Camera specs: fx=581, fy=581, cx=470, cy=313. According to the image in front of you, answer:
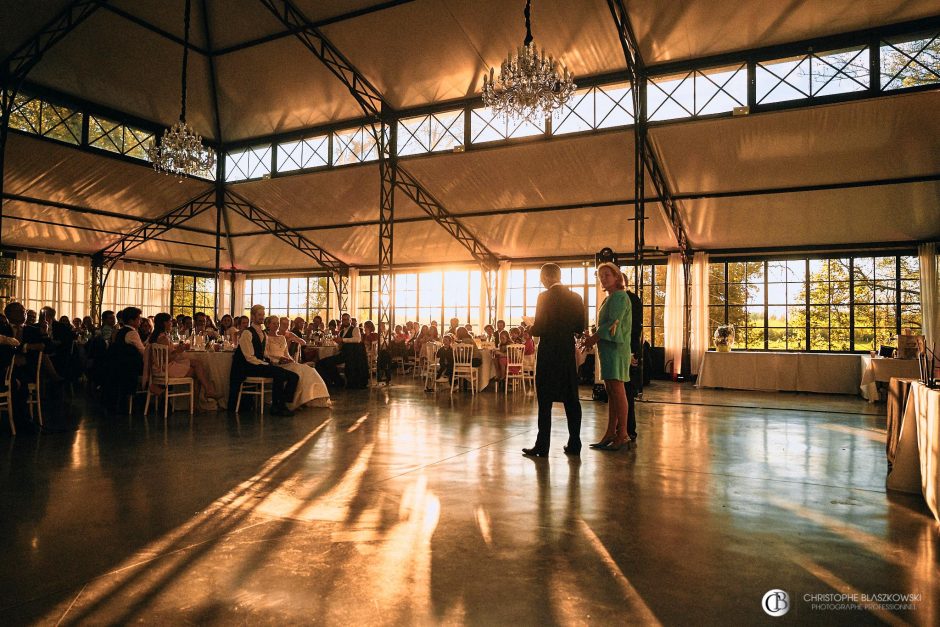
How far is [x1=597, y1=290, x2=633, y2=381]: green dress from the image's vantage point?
4582 millimetres

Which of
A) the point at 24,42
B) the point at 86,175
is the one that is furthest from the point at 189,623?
the point at 86,175

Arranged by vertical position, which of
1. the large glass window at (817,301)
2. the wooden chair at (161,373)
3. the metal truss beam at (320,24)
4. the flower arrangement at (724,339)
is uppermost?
the metal truss beam at (320,24)

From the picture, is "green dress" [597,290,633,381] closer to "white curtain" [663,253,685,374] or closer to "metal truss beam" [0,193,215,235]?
"white curtain" [663,253,685,374]

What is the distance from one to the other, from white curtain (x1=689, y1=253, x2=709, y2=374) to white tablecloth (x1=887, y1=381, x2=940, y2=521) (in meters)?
9.57

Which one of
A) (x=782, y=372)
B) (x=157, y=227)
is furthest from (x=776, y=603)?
(x=157, y=227)

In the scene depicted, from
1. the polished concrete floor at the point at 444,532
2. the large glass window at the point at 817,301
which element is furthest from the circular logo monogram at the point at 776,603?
the large glass window at the point at 817,301

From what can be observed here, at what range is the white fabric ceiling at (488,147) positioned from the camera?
8.66m

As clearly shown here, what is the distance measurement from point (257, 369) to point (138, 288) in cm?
1193

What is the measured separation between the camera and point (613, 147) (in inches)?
410

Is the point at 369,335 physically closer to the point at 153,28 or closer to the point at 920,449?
the point at 153,28

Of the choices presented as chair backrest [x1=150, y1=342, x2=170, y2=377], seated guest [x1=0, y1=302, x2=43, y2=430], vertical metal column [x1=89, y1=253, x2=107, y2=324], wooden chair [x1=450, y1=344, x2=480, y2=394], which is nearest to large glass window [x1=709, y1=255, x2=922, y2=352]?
wooden chair [x1=450, y1=344, x2=480, y2=394]

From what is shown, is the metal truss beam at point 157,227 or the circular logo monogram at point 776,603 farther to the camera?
the metal truss beam at point 157,227

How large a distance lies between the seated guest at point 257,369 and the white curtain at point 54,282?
10.3m

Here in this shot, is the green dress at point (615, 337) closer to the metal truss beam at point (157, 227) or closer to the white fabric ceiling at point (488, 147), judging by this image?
the white fabric ceiling at point (488, 147)
